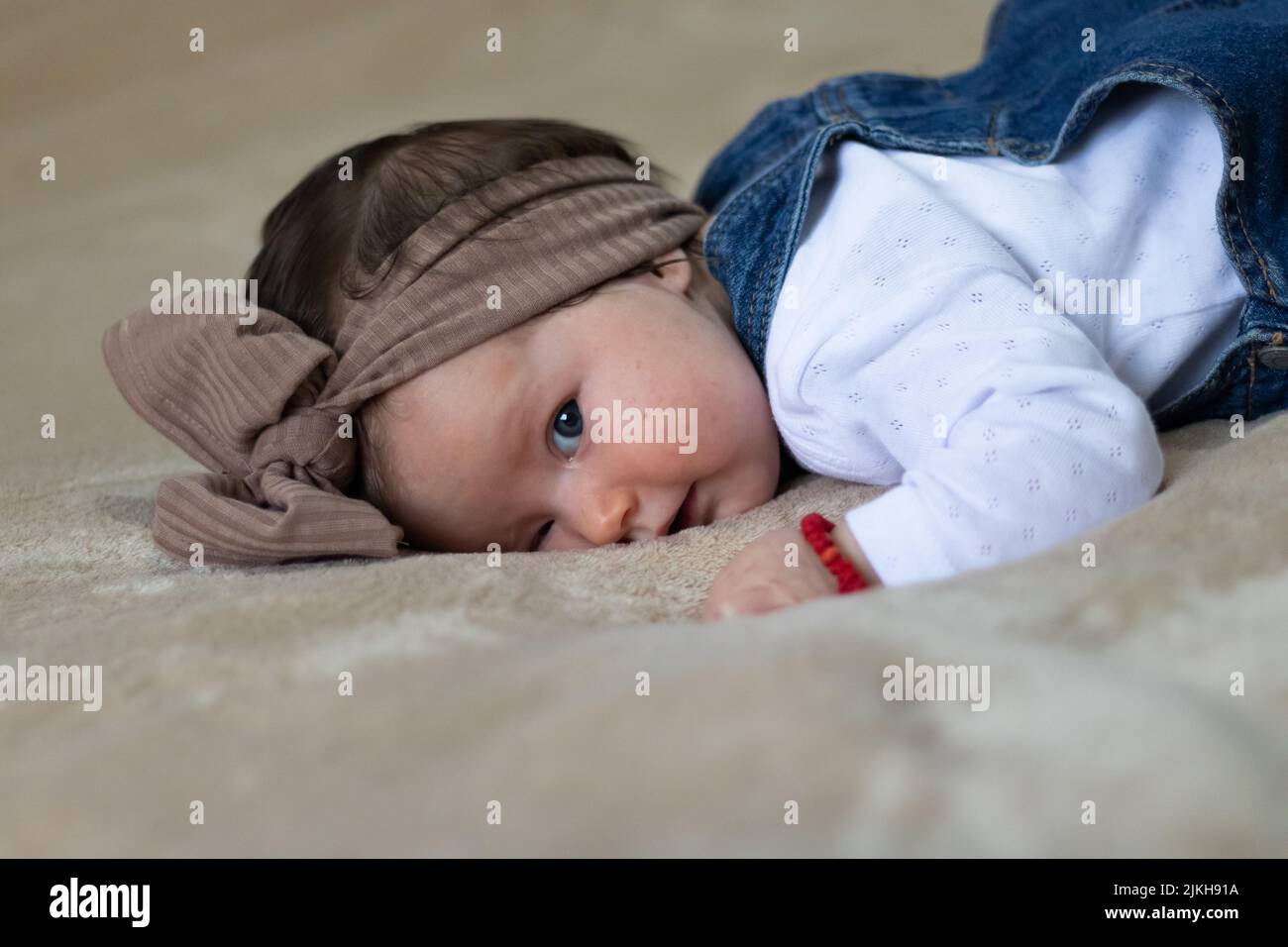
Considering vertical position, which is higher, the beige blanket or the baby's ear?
the baby's ear

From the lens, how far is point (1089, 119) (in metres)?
1.06

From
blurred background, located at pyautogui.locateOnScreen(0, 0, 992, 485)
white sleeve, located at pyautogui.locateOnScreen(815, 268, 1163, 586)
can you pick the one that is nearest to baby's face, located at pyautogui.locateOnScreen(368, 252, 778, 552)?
white sleeve, located at pyautogui.locateOnScreen(815, 268, 1163, 586)

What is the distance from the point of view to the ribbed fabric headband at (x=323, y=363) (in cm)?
96

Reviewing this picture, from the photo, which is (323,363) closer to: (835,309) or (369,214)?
(369,214)

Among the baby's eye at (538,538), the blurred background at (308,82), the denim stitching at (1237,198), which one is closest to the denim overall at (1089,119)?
the denim stitching at (1237,198)

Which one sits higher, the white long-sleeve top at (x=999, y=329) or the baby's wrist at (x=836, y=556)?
the white long-sleeve top at (x=999, y=329)

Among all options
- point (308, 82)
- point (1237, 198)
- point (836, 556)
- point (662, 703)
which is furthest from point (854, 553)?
point (308, 82)

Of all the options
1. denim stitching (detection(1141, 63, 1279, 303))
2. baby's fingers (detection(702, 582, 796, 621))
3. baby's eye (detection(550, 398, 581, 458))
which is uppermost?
denim stitching (detection(1141, 63, 1279, 303))

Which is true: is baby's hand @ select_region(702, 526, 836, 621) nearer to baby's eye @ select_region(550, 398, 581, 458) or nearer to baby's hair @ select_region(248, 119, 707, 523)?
baby's eye @ select_region(550, 398, 581, 458)

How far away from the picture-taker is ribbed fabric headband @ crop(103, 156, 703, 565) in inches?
37.8

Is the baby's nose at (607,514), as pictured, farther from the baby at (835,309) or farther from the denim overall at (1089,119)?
the denim overall at (1089,119)

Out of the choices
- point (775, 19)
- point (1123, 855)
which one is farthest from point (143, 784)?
point (775, 19)

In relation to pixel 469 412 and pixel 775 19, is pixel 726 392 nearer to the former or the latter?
pixel 469 412

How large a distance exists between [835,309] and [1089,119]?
0.29 meters
